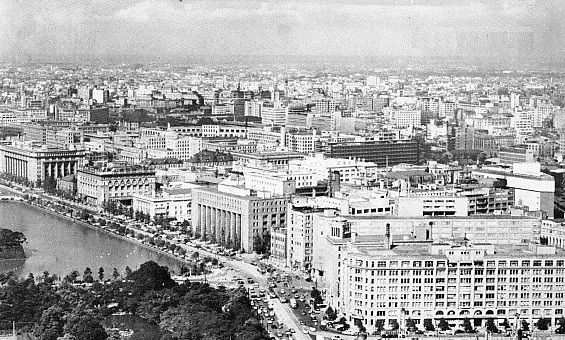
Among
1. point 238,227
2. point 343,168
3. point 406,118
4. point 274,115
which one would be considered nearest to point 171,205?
point 238,227

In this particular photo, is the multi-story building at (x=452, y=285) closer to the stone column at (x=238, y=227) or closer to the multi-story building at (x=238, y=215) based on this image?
the multi-story building at (x=238, y=215)

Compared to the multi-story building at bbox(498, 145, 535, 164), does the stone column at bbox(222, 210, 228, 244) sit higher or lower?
lower

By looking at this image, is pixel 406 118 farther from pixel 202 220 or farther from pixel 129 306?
pixel 129 306

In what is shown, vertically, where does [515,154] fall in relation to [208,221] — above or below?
above

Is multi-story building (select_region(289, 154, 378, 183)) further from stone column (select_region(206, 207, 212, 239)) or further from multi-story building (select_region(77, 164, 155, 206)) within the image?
multi-story building (select_region(77, 164, 155, 206))

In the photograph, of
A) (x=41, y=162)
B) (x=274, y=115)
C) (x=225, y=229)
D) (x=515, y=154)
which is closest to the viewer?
(x=225, y=229)

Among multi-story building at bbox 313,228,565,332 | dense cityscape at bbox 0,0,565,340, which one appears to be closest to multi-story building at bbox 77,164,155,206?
dense cityscape at bbox 0,0,565,340
